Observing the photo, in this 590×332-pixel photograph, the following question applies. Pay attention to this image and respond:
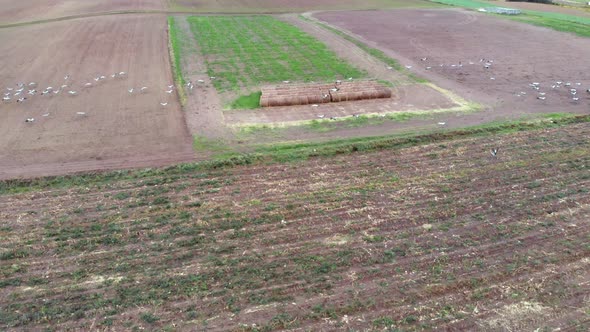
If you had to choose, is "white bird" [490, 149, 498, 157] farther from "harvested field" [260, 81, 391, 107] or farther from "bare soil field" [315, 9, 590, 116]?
"harvested field" [260, 81, 391, 107]

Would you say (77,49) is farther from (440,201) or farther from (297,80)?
(440,201)

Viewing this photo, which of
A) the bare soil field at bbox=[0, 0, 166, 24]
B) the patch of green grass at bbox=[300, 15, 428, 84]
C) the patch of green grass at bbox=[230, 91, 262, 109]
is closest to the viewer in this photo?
the patch of green grass at bbox=[230, 91, 262, 109]

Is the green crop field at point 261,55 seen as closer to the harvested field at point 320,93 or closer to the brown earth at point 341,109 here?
the harvested field at point 320,93

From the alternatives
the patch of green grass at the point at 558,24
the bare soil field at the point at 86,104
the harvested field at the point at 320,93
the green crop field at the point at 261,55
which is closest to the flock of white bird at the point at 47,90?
the bare soil field at the point at 86,104

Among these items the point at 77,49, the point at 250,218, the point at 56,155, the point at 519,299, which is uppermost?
the point at 77,49

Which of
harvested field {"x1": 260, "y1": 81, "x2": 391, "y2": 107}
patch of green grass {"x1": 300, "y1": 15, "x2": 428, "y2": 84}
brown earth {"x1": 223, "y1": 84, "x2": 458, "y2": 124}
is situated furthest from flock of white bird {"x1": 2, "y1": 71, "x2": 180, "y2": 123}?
patch of green grass {"x1": 300, "y1": 15, "x2": 428, "y2": 84}

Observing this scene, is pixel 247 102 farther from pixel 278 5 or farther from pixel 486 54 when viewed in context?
pixel 278 5

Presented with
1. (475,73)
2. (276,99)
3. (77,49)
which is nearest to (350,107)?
(276,99)
